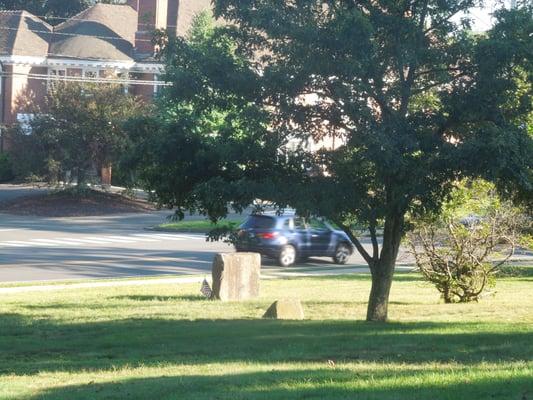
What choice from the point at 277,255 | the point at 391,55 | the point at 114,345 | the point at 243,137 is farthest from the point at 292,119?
the point at 277,255

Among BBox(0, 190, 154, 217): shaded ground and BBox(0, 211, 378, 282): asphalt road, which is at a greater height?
BBox(0, 190, 154, 217): shaded ground

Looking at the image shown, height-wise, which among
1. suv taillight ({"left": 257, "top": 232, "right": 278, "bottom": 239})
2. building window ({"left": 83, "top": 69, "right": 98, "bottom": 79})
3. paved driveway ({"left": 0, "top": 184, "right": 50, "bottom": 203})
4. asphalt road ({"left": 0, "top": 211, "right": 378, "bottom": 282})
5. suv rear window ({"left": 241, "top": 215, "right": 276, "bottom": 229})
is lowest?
asphalt road ({"left": 0, "top": 211, "right": 378, "bottom": 282})

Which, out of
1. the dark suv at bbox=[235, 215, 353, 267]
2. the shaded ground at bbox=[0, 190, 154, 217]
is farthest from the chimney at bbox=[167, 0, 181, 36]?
the dark suv at bbox=[235, 215, 353, 267]

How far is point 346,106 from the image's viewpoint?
43.3ft

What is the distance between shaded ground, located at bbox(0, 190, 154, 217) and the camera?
4953cm

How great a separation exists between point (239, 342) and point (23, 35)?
48.7 metres

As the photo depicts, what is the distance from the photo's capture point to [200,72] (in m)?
14.0

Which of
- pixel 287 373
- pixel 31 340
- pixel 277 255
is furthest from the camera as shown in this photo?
pixel 277 255

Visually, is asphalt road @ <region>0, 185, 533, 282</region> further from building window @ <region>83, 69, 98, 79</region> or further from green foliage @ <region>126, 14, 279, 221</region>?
building window @ <region>83, 69, 98, 79</region>

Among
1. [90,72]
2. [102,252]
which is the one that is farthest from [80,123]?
[102,252]

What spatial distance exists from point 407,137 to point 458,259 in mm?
7744

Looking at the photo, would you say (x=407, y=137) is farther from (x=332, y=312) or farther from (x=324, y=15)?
(x=332, y=312)

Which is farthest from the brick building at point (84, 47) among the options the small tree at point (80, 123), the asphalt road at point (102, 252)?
the asphalt road at point (102, 252)

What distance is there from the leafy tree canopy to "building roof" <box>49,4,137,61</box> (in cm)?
4405
